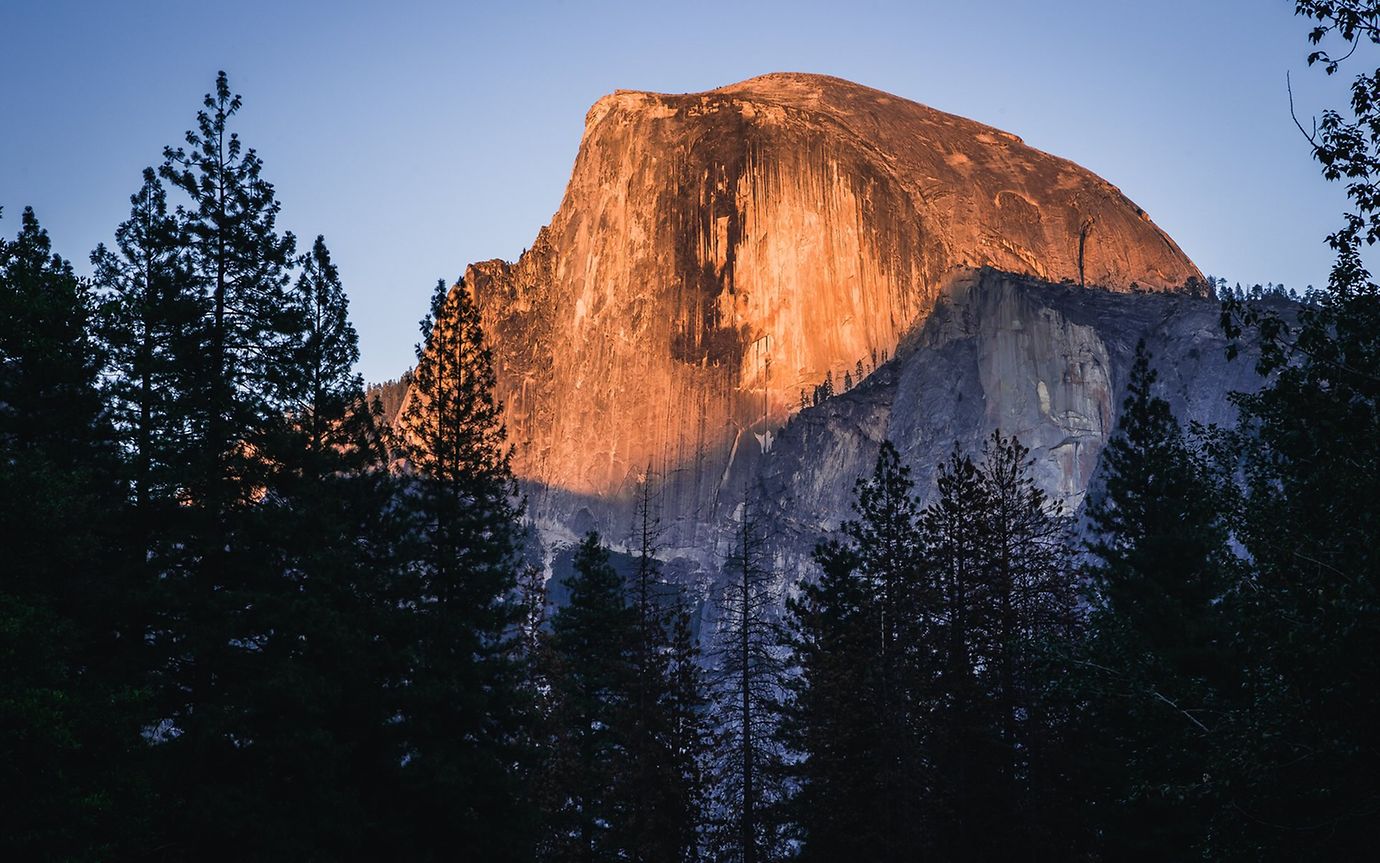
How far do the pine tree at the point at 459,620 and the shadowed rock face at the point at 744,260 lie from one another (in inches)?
4090

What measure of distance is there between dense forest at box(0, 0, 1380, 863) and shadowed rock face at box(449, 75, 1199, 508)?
4018 inches

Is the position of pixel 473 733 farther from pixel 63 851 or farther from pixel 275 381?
pixel 63 851

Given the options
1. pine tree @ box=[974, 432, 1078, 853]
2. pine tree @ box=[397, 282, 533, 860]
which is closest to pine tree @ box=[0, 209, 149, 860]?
pine tree @ box=[397, 282, 533, 860]

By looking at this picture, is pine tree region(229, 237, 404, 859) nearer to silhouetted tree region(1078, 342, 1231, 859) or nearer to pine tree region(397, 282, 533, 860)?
pine tree region(397, 282, 533, 860)

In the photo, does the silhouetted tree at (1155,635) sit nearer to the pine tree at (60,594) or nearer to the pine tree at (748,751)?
the pine tree at (748,751)

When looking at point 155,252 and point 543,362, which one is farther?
point 543,362

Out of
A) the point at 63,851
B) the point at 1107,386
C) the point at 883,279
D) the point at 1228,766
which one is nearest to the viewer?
the point at 1228,766

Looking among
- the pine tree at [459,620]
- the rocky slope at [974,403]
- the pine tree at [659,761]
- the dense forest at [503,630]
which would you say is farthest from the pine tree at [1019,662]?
the rocky slope at [974,403]

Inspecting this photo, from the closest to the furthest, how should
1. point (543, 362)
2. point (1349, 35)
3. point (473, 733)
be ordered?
1. point (1349, 35)
2. point (473, 733)
3. point (543, 362)

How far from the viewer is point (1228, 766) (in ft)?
52.0

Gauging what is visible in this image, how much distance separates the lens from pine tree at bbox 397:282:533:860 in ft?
83.3

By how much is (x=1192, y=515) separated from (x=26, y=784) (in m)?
17.7

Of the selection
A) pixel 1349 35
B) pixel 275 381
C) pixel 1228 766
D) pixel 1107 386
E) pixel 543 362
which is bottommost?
pixel 1228 766

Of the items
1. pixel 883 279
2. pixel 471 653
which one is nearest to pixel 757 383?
pixel 883 279
